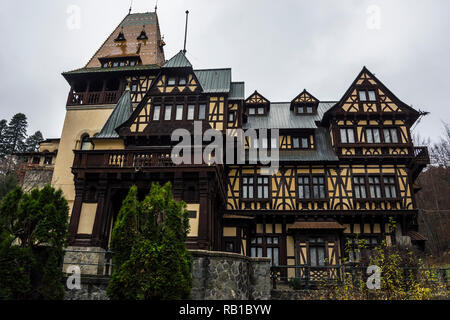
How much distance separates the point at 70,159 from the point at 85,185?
20.7 feet

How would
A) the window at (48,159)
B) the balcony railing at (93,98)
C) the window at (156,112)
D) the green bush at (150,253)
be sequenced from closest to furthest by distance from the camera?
1. the green bush at (150,253)
2. the window at (156,112)
3. the balcony railing at (93,98)
4. the window at (48,159)

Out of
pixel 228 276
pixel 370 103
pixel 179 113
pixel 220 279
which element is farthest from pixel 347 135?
pixel 220 279

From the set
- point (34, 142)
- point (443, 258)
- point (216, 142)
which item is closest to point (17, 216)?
point (216, 142)

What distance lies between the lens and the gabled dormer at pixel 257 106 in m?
27.4

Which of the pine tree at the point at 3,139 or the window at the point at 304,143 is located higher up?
the pine tree at the point at 3,139

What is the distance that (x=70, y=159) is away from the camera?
74.6ft

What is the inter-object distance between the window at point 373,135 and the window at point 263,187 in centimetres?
785

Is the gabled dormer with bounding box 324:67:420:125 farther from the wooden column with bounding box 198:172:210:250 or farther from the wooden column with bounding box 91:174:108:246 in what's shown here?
the wooden column with bounding box 91:174:108:246

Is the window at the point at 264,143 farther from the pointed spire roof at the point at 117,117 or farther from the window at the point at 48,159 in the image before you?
the window at the point at 48,159

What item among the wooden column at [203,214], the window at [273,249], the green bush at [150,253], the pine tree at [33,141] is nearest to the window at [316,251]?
the window at [273,249]

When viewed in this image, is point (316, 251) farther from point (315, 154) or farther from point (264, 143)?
point (264, 143)

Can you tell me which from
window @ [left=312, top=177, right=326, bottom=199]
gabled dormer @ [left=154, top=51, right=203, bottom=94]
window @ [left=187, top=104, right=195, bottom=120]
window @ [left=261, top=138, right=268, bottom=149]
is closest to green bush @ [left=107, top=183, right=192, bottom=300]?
window @ [left=187, top=104, right=195, bottom=120]

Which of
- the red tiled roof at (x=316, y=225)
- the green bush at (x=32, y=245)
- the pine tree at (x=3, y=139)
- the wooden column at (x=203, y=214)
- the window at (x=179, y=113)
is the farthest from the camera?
the pine tree at (x=3, y=139)

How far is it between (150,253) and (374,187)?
59.5ft
